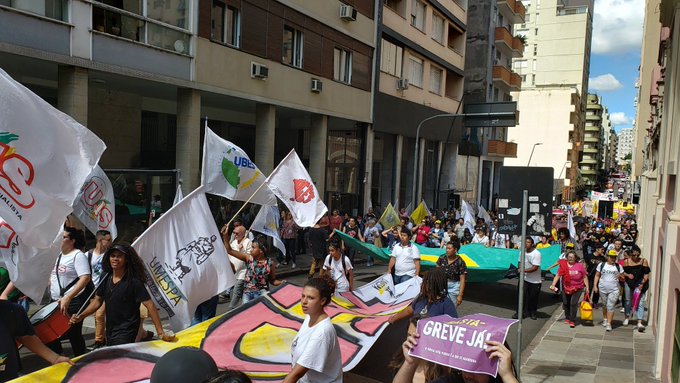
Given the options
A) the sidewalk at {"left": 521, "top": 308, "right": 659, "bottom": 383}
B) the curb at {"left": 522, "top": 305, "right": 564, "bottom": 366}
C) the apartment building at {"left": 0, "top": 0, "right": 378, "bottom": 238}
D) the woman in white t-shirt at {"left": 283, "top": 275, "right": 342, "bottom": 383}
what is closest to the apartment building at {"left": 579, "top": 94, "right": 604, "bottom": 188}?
the apartment building at {"left": 0, "top": 0, "right": 378, "bottom": 238}

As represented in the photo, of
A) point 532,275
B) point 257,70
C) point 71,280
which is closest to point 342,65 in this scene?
point 257,70

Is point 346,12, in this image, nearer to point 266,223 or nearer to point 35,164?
point 266,223

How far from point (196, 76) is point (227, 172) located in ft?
30.3

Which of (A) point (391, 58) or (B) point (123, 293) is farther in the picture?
(A) point (391, 58)

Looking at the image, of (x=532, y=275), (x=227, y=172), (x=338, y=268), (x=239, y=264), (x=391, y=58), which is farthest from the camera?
(x=391, y=58)

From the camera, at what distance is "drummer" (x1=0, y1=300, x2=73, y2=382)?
426cm

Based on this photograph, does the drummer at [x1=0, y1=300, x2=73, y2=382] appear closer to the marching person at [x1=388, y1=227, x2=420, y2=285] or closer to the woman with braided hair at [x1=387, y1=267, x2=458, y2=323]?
the woman with braided hair at [x1=387, y1=267, x2=458, y2=323]

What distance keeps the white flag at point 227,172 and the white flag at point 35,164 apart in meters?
3.01

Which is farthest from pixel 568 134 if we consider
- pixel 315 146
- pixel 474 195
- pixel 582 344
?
pixel 582 344

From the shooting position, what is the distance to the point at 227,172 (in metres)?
8.62

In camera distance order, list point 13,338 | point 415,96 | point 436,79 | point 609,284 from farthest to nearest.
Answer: point 436,79 → point 415,96 → point 609,284 → point 13,338

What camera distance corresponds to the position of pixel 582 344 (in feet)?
33.3

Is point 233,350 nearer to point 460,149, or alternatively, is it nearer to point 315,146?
point 315,146

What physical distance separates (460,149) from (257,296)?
3194 centimetres
